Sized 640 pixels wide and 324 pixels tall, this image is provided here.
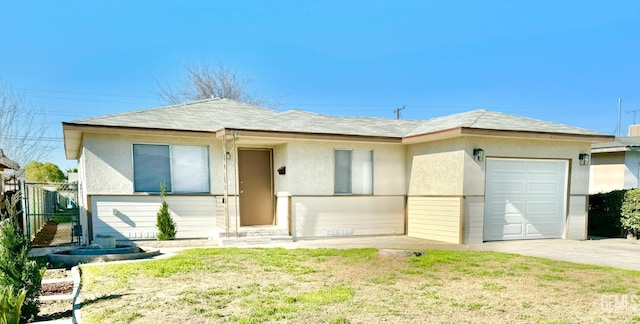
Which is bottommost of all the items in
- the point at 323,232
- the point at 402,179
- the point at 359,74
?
the point at 323,232

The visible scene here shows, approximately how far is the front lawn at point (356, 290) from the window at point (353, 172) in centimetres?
333

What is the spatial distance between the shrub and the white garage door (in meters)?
9.36

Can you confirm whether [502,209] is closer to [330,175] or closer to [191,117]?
[330,175]

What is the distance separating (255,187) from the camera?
1033 cm

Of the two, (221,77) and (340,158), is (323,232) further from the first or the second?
(221,77)

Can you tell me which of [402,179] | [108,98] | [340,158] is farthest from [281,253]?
[108,98]

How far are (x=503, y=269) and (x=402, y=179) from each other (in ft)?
16.0

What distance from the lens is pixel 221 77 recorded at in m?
25.2

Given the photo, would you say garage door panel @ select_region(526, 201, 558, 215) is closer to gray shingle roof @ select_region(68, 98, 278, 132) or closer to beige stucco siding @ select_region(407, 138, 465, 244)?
beige stucco siding @ select_region(407, 138, 465, 244)

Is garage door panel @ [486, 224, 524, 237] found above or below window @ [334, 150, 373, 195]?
below

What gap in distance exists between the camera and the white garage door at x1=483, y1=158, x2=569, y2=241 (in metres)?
9.45

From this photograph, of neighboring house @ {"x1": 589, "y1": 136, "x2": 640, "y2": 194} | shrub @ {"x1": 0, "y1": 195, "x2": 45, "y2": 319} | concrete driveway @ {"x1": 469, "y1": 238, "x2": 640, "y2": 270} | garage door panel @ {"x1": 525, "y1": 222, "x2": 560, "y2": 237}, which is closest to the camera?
shrub @ {"x1": 0, "y1": 195, "x2": 45, "y2": 319}

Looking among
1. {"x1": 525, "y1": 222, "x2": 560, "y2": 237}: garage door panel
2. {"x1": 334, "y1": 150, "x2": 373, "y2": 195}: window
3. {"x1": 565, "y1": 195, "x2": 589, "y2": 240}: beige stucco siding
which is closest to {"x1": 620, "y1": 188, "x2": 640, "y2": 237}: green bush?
{"x1": 565, "y1": 195, "x2": 589, "y2": 240}: beige stucco siding

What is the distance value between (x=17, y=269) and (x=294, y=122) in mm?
6850
